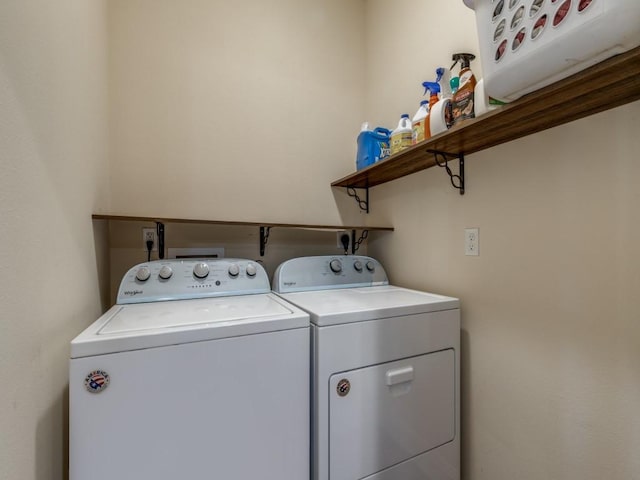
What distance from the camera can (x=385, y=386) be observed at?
3.40 ft

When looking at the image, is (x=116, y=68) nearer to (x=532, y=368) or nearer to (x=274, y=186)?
(x=274, y=186)

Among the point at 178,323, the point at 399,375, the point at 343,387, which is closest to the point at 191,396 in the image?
the point at 178,323

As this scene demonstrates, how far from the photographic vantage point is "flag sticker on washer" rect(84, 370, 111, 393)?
2.29 ft

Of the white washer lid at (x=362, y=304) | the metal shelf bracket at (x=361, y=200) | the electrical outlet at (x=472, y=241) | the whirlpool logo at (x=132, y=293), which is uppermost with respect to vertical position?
the metal shelf bracket at (x=361, y=200)

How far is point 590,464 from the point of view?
878 mm

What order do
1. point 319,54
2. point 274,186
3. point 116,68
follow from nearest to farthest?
point 116,68
point 274,186
point 319,54

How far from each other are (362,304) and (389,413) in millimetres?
393

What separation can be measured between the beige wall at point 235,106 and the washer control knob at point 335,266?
37cm

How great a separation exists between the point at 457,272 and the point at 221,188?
131cm

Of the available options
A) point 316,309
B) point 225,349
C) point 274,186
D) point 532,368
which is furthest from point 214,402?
point 274,186

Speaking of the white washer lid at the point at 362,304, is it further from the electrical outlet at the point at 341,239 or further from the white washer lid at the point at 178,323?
the electrical outlet at the point at 341,239

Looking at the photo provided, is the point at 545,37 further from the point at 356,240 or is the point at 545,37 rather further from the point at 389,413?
the point at 356,240

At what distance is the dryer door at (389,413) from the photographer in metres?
0.96

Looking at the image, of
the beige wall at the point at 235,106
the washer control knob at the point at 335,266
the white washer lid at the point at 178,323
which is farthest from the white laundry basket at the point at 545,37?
the beige wall at the point at 235,106
